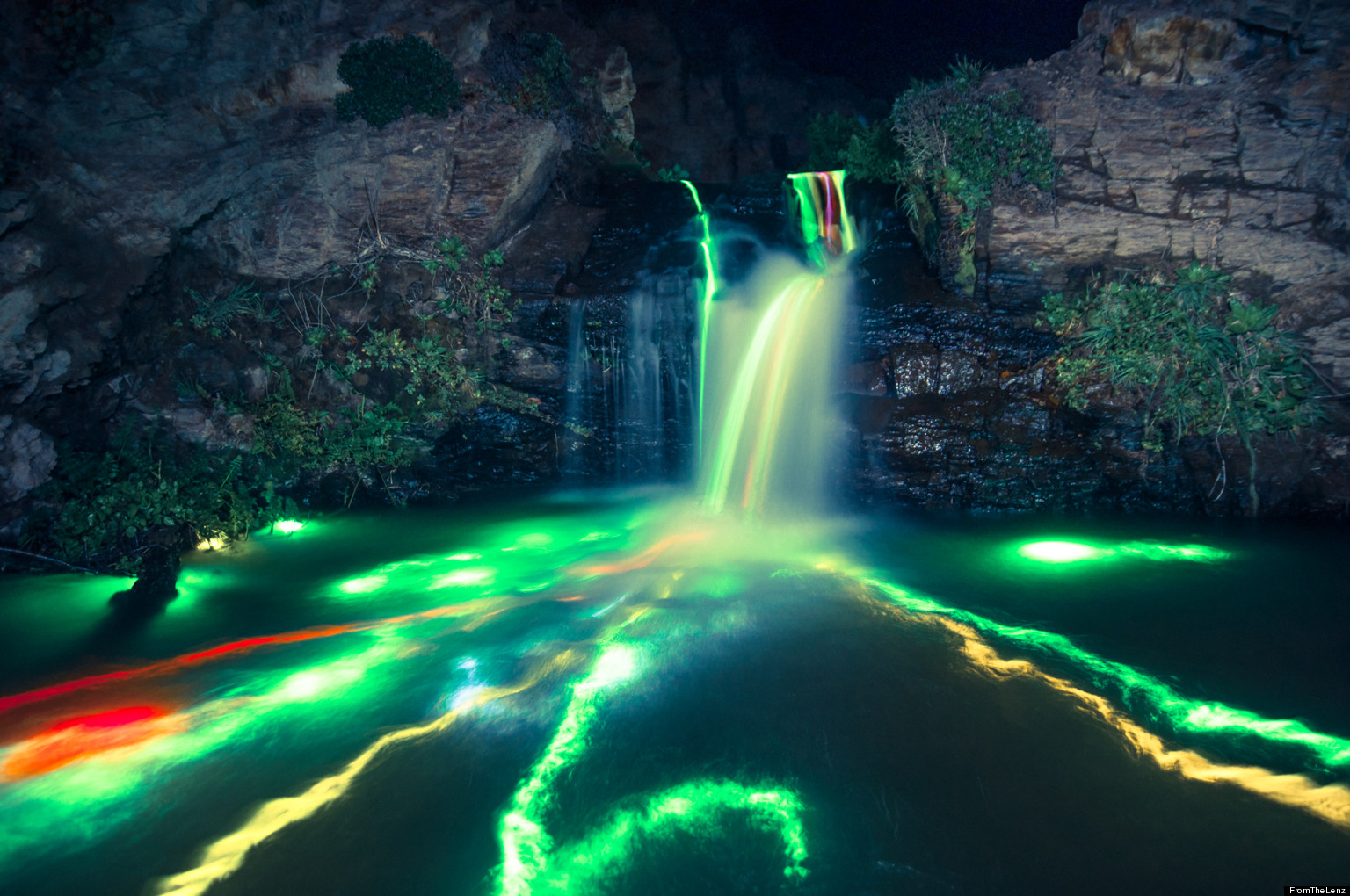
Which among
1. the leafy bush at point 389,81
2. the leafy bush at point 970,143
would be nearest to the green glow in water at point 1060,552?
the leafy bush at point 970,143

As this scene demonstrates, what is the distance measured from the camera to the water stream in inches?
110

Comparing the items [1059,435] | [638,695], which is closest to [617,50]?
[1059,435]

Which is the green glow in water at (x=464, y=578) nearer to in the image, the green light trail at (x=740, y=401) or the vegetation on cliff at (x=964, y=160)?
the green light trail at (x=740, y=401)

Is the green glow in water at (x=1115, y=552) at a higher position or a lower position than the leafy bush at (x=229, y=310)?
lower

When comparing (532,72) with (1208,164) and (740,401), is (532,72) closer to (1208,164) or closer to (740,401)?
(740,401)

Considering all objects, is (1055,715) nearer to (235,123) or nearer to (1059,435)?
(1059,435)

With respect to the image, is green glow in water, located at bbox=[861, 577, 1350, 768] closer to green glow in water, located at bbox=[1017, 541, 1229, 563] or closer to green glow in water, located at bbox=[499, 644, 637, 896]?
green glow in water, located at bbox=[1017, 541, 1229, 563]

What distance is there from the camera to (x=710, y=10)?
21.1 m

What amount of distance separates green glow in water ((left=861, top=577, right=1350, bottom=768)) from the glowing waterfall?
3.33 m

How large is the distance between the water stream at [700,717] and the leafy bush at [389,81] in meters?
7.04

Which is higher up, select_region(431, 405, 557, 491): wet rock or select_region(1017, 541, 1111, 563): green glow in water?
select_region(431, 405, 557, 491): wet rock

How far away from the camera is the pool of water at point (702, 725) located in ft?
9.15

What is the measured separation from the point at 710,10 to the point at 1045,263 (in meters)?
19.1

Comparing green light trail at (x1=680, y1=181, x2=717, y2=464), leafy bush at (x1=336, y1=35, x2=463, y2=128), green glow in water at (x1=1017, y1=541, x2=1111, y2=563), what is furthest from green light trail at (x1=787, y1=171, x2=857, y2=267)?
leafy bush at (x1=336, y1=35, x2=463, y2=128)
